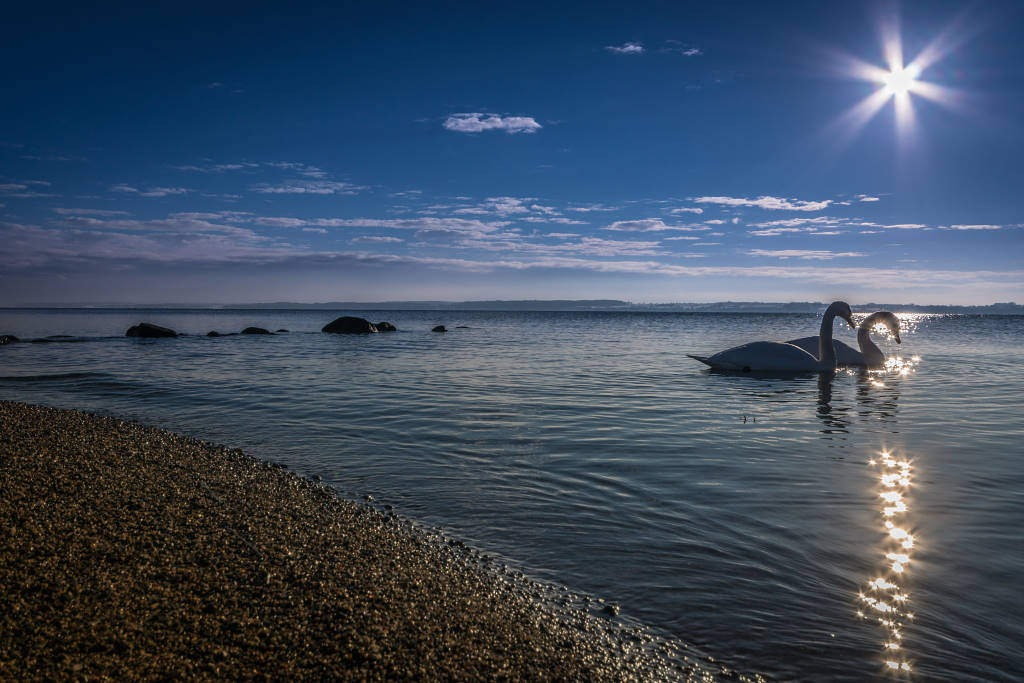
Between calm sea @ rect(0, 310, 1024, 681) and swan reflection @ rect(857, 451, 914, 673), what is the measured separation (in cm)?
2

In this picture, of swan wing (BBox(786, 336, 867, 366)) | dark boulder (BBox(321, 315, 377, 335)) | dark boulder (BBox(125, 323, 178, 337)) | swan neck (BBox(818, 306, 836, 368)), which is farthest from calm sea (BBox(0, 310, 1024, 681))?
dark boulder (BBox(321, 315, 377, 335))

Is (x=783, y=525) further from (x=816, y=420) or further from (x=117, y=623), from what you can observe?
(x=816, y=420)

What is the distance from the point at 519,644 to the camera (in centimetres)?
382

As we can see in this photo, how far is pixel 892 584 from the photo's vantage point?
4805 mm

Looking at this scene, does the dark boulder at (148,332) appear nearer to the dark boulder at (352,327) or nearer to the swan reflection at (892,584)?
the dark boulder at (352,327)

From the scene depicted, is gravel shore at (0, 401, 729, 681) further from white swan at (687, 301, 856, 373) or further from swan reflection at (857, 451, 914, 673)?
white swan at (687, 301, 856, 373)

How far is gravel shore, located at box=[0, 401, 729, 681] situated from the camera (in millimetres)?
3379

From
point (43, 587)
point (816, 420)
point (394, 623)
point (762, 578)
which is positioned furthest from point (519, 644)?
point (816, 420)

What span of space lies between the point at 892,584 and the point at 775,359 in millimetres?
17024

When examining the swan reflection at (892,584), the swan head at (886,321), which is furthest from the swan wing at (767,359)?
the swan reflection at (892,584)

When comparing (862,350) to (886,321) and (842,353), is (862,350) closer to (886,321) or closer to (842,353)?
(842,353)

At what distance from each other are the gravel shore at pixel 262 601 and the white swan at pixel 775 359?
17.1 m

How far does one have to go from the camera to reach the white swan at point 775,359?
2038 cm

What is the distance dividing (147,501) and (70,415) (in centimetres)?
747
